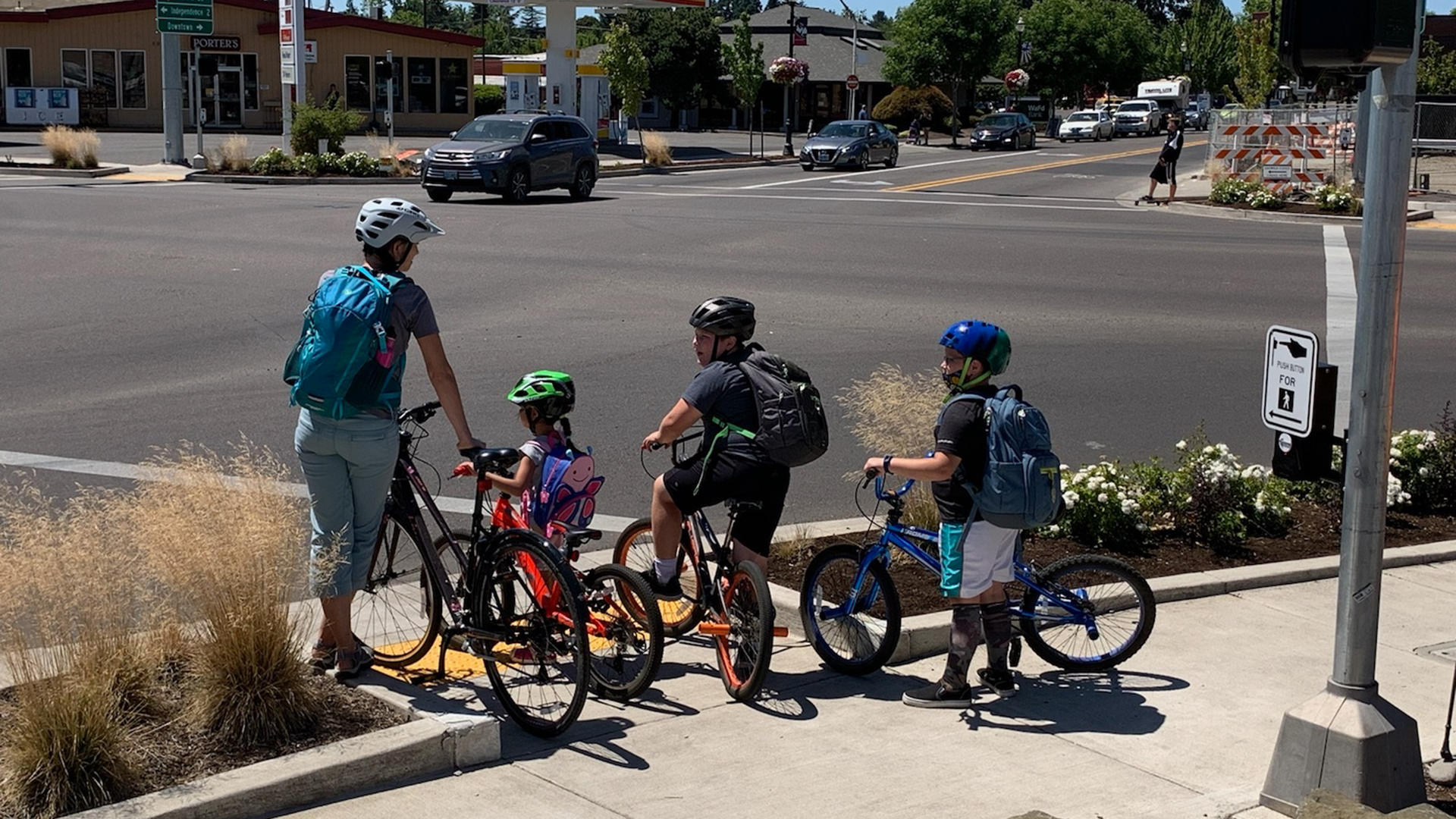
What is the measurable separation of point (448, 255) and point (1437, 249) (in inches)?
567

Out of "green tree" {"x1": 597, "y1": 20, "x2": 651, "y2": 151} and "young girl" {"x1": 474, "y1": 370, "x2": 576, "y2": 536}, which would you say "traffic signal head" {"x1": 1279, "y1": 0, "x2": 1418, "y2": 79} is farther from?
"green tree" {"x1": 597, "y1": 20, "x2": 651, "y2": 151}

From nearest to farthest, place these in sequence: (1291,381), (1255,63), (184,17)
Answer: (1291,381), (184,17), (1255,63)

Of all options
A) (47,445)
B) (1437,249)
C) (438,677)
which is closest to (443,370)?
(438,677)

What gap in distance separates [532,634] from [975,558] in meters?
1.68

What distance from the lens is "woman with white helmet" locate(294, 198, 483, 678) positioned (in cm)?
537

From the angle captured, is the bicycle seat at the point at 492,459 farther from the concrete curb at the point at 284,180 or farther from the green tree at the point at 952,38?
the green tree at the point at 952,38

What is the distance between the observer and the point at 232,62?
59844 millimetres

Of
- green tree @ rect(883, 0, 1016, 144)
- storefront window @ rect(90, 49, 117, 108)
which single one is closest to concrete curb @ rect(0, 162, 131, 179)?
storefront window @ rect(90, 49, 117, 108)

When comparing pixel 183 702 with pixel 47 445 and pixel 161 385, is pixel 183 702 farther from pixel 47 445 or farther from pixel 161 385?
pixel 161 385

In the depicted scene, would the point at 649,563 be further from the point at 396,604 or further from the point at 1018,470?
the point at 1018,470

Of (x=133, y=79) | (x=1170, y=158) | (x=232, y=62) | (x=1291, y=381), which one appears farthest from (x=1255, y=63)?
(x=133, y=79)

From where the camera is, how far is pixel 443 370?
5.53 meters

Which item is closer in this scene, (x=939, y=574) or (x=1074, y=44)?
(x=939, y=574)

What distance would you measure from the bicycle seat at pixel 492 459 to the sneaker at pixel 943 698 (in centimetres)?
177
